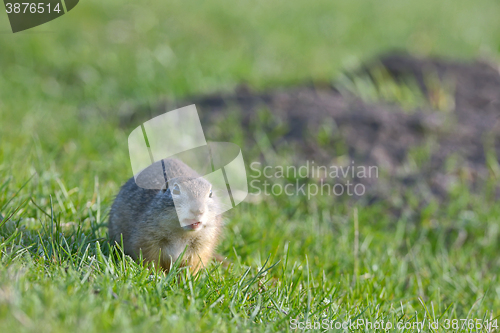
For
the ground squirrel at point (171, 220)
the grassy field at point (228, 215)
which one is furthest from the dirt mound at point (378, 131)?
the ground squirrel at point (171, 220)

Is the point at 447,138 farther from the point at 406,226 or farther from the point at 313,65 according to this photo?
the point at 313,65

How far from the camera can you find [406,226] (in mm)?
A: 4848

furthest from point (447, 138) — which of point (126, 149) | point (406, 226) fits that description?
point (126, 149)

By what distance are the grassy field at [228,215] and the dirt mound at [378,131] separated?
0.30 meters

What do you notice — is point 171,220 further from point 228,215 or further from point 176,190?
point 228,215

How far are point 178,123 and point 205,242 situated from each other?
9.40 ft

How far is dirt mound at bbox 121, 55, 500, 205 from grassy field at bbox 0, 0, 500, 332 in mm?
297

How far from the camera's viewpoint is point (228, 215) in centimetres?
379

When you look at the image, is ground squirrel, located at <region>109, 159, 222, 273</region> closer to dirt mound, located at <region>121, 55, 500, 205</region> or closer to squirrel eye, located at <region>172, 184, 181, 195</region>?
squirrel eye, located at <region>172, 184, 181, 195</region>

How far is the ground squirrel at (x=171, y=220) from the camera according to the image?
109 inches

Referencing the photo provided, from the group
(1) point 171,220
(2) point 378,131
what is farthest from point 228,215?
(2) point 378,131

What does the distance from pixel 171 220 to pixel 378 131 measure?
366 cm

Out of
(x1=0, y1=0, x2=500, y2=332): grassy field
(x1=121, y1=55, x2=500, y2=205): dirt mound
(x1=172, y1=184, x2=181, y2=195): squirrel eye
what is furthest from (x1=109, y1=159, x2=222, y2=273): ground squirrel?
(x1=121, y1=55, x2=500, y2=205): dirt mound

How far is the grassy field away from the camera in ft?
7.98
